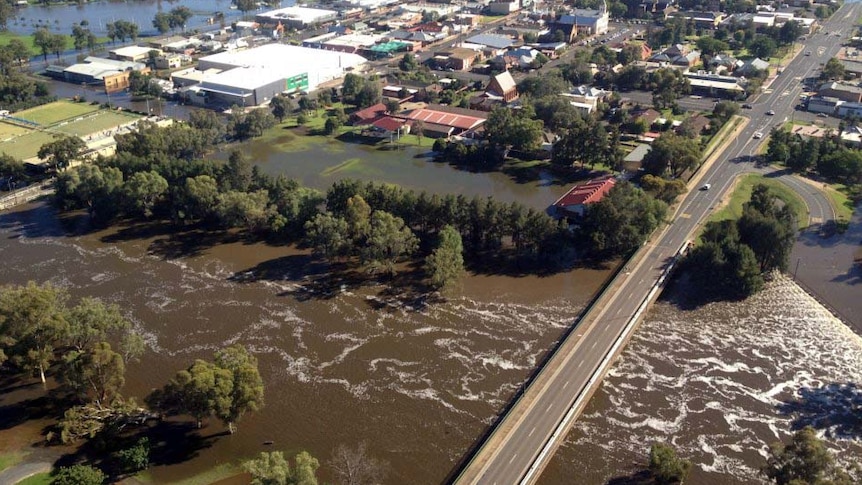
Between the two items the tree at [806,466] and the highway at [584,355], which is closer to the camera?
the tree at [806,466]

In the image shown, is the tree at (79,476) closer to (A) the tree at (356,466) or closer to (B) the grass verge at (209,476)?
(B) the grass verge at (209,476)

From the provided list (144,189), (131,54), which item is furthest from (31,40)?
(144,189)

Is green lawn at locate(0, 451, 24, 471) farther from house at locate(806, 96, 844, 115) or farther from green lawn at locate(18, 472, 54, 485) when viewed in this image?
house at locate(806, 96, 844, 115)

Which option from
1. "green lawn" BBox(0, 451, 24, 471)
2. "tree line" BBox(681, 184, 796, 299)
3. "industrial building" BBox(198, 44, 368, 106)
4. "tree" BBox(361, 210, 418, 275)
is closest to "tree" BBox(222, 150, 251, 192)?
"tree" BBox(361, 210, 418, 275)

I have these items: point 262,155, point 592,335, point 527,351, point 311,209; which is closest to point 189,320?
point 311,209

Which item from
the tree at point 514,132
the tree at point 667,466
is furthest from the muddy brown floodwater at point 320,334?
the tree at point 514,132

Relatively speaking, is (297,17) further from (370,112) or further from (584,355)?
(584,355)
